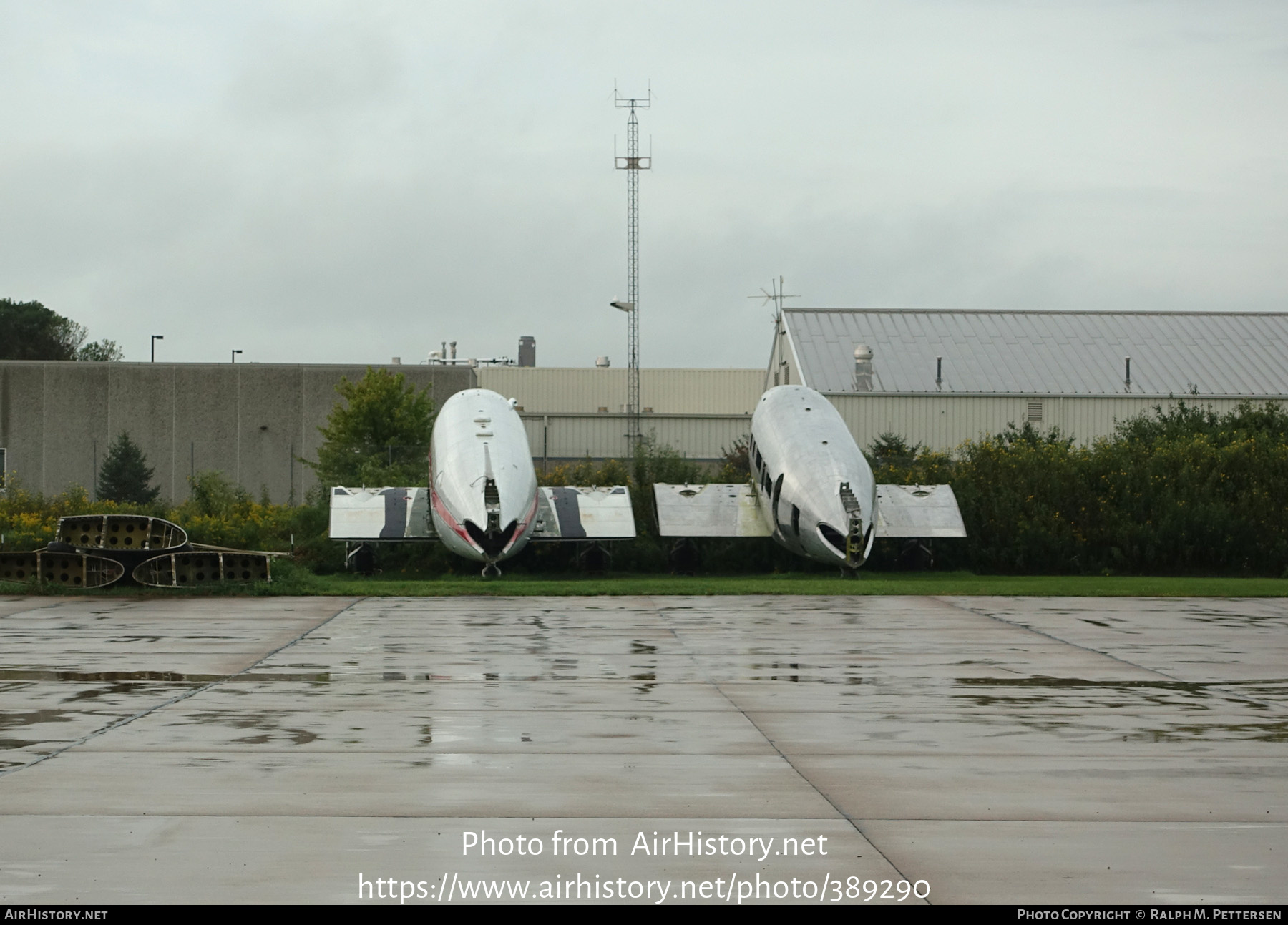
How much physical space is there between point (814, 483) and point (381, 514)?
10.9m

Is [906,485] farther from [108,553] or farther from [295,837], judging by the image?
[295,837]

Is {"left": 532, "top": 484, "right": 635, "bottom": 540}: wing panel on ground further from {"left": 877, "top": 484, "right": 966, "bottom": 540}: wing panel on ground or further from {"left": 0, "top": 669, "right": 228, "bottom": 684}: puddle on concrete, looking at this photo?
{"left": 0, "top": 669, "right": 228, "bottom": 684}: puddle on concrete

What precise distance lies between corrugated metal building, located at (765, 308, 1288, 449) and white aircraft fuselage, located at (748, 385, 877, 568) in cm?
1470

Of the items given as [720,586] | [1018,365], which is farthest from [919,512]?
[1018,365]

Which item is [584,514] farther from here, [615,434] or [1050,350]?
[1050,350]

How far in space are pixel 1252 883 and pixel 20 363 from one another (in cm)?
5779

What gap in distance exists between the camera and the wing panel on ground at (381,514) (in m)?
31.5

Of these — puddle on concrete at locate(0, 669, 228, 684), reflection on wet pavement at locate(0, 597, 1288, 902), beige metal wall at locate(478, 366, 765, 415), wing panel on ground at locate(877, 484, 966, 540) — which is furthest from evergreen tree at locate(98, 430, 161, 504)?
puddle on concrete at locate(0, 669, 228, 684)

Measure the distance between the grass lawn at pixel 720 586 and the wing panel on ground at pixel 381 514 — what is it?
102cm

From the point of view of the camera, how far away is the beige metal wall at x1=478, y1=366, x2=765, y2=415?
6819 centimetres

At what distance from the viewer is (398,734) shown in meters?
10.8

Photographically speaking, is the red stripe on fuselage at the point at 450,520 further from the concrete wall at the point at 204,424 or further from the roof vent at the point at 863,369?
the concrete wall at the point at 204,424

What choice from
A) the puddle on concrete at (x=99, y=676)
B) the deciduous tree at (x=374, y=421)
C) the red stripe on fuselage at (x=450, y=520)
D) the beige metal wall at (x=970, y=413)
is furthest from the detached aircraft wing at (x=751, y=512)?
the puddle on concrete at (x=99, y=676)
